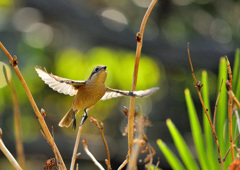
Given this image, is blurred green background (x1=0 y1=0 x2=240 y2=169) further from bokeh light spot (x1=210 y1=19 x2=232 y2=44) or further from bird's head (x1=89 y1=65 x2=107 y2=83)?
bird's head (x1=89 y1=65 x2=107 y2=83)

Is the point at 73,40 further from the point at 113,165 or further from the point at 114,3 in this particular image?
the point at 113,165

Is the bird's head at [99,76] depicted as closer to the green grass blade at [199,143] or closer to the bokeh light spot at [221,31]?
the green grass blade at [199,143]

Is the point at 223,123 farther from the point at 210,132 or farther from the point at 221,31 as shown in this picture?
the point at 221,31

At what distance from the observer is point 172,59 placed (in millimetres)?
3824

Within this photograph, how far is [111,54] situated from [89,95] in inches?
124

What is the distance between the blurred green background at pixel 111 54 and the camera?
387 cm

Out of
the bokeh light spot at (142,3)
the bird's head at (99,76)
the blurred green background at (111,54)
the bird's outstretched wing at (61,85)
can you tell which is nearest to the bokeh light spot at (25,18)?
the blurred green background at (111,54)

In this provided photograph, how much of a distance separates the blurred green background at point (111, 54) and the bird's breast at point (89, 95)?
267 centimetres

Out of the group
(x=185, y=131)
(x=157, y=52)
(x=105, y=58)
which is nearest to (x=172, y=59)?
(x=157, y=52)

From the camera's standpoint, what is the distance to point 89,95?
109 centimetres

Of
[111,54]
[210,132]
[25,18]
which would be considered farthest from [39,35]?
[210,132]

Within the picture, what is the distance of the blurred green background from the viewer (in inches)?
152

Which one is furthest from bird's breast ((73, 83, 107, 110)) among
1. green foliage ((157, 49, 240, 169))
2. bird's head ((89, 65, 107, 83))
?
green foliage ((157, 49, 240, 169))

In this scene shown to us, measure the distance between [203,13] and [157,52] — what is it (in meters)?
1.45
